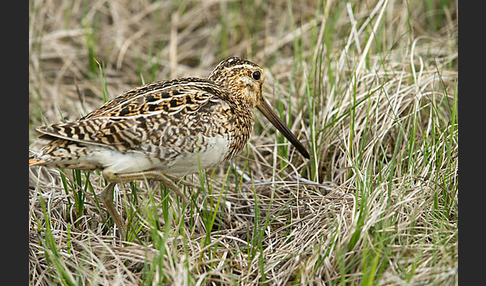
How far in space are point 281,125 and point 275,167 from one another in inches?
10.8

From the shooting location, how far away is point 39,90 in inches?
198

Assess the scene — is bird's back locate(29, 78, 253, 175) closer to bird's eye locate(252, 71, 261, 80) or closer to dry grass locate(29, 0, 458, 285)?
dry grass locate(29, 0, 458, 285)

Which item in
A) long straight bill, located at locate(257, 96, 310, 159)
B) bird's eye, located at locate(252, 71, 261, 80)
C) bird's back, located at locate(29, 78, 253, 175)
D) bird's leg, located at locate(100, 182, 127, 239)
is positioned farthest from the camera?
long straight bill, located at locate(257, 96, 310, 159)

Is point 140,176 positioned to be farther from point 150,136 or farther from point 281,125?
point 281,125

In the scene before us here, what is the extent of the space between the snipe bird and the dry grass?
0.60ft

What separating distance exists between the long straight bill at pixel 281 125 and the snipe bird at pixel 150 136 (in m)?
0.48

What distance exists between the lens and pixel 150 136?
3.27 meters

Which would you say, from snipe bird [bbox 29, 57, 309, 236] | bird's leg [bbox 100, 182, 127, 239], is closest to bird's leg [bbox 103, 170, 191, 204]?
snipe bird [bbox 29, 57, 309, 236]

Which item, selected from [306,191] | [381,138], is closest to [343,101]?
[381,138]

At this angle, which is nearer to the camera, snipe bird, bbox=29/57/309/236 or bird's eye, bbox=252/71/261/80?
snipe bird, bbox=29/57/309/236

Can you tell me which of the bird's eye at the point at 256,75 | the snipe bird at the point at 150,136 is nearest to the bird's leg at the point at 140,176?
the snipe bird at the point at 150,136

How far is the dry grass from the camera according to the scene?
3018 millimetres

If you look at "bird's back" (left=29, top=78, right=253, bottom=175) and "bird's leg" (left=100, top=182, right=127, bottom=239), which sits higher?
"bird's back" (left=29, top=78, right=253, bottom=175)

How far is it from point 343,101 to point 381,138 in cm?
44
